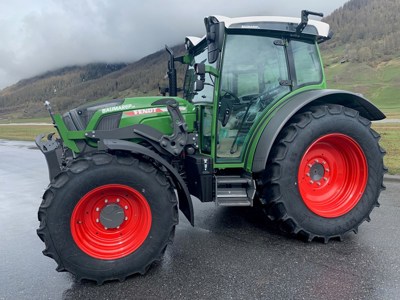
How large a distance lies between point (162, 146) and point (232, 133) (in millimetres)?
830

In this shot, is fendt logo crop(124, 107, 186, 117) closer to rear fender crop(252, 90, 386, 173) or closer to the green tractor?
the green tractor

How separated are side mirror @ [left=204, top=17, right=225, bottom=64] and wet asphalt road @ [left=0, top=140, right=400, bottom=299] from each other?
198 centimetres

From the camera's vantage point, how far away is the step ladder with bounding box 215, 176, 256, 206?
3.72m

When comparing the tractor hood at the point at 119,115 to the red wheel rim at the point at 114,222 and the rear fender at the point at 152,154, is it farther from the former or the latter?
the red wheel rim at the point at 114,222

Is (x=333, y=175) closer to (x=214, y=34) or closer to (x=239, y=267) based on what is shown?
(x=239, y=267)

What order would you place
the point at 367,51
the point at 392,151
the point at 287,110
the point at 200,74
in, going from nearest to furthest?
the point at 200,74 → the point at 287,110 → the point at 392,151 → the point at 367,51

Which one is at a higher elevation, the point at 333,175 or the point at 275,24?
the point at 275,24

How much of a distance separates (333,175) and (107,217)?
8.50ft

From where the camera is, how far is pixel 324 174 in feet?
13.5

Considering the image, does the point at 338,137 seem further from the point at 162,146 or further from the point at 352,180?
the point at 162,146

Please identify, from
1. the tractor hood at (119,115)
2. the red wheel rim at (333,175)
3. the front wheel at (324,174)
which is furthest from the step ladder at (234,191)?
the tractor hood at (119,115)

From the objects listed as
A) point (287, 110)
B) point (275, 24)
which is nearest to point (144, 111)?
point (287, 110)

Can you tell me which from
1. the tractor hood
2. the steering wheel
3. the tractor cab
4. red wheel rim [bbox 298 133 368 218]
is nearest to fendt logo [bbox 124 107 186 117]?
the tractor hood

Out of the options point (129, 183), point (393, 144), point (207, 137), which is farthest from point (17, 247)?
point (393, 144)
